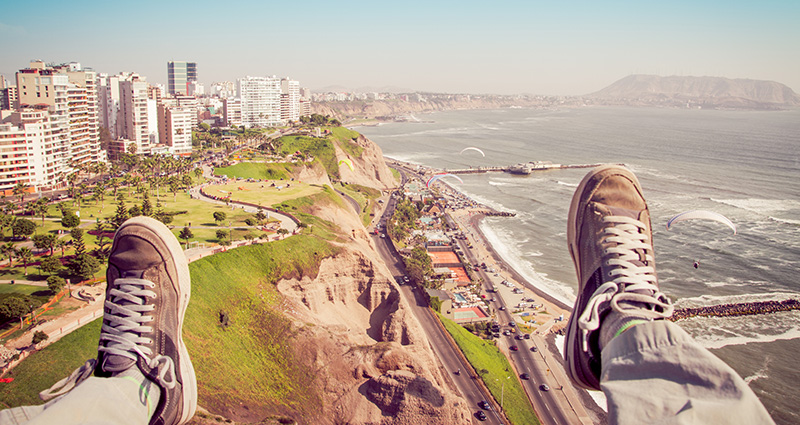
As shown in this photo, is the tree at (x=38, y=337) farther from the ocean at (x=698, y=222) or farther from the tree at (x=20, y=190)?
the ocean at (x=698, y=222)

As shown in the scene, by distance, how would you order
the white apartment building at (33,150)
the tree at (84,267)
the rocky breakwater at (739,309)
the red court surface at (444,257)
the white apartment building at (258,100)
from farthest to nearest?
the white apartment building at (258,100)
the red court surface at (444,257)
the white apartment building at (33,150)
the rocky breakwater at (739,309)
the tree at (84,267)

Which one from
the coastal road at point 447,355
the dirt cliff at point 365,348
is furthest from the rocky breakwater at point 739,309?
the dirt cliff at point 365,348

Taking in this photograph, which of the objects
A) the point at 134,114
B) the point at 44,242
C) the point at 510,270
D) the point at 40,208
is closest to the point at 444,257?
the point at 510,270

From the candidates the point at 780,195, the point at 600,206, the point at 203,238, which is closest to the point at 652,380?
the point at 600,206

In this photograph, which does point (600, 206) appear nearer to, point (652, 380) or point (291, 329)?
point (652, 380)

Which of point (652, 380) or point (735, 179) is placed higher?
point (652, 380)

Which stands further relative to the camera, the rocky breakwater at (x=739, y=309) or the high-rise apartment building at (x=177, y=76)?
the high-rise apartment building at (x=177, y=76)

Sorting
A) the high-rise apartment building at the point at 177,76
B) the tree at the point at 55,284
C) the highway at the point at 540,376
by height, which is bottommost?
the highway at the point at 540,376

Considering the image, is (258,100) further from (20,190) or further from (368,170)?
(20,190)

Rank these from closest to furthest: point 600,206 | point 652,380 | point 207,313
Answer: point 652,380 < point 600,206 < point 207,313
